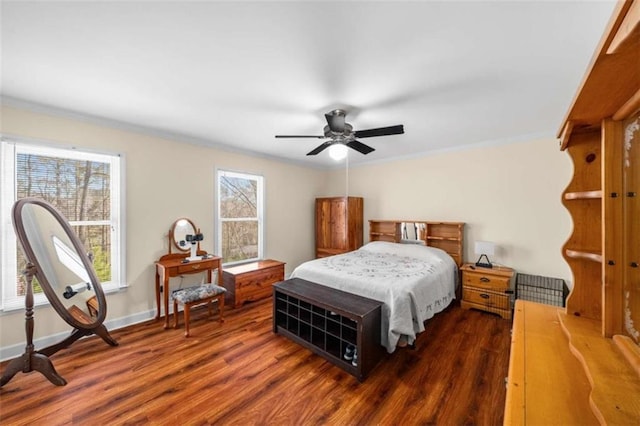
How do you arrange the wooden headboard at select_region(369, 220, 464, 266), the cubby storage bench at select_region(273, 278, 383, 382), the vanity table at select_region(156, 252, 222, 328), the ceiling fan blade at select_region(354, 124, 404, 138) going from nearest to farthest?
the cubby storage bench at select_region(273, 278, 383, 382)
the ceiling fan blade at select_region(354, 124, 404, 138)
the vanity table at select_region(156, 252, 222, 328)
the wooden headboard at select_region(369, 220, 464, 266)

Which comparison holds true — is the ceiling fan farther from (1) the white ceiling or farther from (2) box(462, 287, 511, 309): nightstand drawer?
(2) box(462, 287, 511, 309): nightstand drawer

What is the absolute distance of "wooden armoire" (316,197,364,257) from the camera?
485cm

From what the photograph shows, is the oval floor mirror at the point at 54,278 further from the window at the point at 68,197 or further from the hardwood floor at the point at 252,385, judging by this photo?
the window at the point at 68,197

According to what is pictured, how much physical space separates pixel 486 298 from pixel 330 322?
2.31 meters

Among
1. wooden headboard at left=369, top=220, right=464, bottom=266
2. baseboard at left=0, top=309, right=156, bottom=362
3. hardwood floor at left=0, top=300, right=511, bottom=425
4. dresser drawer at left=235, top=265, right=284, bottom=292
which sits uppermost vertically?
wooden headboard at left=369, top=220, right=464, bottom=266

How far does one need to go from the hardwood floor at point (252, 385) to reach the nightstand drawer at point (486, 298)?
2.09 ft

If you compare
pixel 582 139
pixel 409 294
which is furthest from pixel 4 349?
pixel 582 139

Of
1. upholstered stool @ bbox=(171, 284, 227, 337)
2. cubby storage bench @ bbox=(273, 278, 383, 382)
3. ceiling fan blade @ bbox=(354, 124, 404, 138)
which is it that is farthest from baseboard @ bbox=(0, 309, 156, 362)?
ceiling fan blade @ bbox=(354, 124, 404, 138)

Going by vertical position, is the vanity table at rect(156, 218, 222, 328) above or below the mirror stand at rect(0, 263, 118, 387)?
above

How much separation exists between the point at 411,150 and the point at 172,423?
4.32m

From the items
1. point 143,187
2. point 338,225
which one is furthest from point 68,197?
point 338,225

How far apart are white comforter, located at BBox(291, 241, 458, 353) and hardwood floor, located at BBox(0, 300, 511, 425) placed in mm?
366

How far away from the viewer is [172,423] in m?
1.64

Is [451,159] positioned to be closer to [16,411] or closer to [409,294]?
[409,294]
